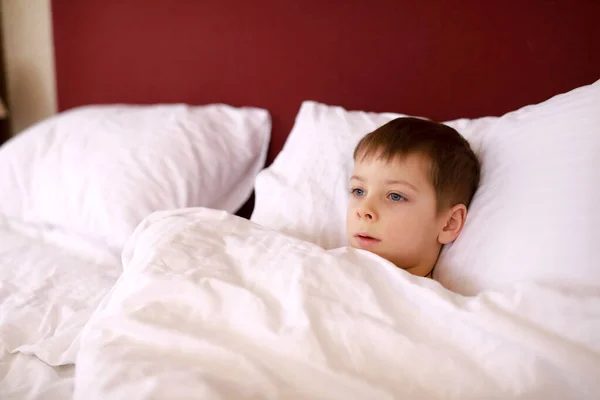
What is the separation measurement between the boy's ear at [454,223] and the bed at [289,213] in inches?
1.0

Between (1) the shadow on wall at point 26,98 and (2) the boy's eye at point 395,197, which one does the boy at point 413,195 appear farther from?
(1) the shadow on wall at point 26,98

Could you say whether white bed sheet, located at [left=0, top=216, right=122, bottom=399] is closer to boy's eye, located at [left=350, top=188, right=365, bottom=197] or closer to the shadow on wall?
boy's eye, located at [left=350, top=188, right=365, bottom=197]

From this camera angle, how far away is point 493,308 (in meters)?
0.62

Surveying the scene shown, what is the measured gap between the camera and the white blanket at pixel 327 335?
1.79ft

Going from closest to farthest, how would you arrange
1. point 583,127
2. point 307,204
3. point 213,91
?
1. point 583,127
2. point 307,204
3. point 213,91

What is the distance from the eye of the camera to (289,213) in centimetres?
103

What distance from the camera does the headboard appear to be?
1.08 m

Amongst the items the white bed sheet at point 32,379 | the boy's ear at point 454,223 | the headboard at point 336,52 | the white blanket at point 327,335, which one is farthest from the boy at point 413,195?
the white bed sheet at point 32,379

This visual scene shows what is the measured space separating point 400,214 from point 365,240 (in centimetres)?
8

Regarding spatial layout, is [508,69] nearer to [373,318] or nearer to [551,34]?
[551,34]

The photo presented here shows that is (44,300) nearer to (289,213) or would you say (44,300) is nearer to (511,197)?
(289,213)

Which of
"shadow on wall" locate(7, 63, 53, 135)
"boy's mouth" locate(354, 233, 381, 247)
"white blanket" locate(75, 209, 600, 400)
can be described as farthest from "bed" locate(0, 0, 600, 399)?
"shadow on wall" locate(7, 63, 53, 135)

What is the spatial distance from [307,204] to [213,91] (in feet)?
2.28

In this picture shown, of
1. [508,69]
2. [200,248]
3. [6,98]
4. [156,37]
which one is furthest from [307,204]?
[6,98]
